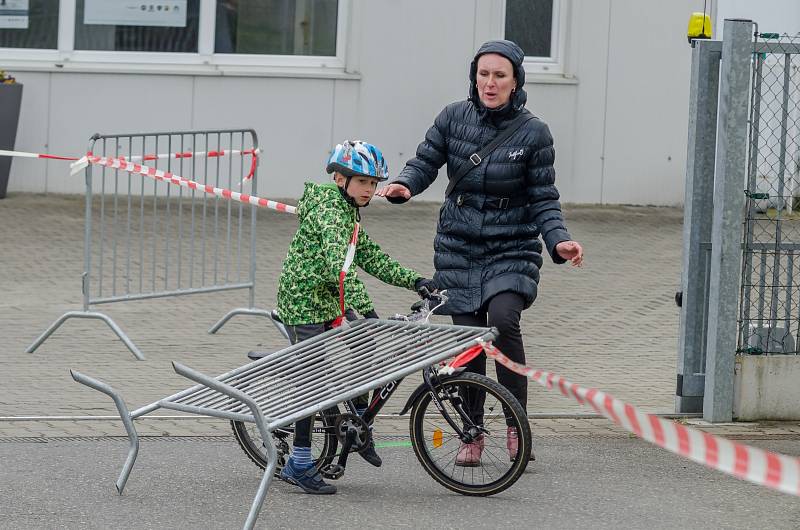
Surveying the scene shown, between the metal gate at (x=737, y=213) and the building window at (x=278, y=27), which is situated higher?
the building window at (x=278, y=27)

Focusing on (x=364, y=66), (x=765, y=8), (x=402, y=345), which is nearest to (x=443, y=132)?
(x=402, y=345)

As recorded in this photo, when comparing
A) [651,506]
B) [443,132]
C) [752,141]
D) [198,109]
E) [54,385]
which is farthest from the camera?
[198,109]

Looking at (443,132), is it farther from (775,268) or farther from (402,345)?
(775,268)

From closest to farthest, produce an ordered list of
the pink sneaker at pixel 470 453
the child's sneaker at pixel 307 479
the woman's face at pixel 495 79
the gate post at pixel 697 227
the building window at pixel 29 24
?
1. the child's sneaker at pixel 307 479
2. the pink sneaker at pixel 470 453
3. the woman's face at pixel 495 79
4. the gate post at pixel 697 227
5. the building window at pixel 29 24

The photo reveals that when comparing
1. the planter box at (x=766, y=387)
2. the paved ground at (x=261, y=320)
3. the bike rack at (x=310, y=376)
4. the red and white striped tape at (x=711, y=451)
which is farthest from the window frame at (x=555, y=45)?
the red and white striped tape at (x=711, y=451)

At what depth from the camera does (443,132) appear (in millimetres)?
6906

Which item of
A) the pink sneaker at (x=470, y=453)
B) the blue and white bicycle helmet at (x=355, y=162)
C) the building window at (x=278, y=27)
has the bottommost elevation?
the pink sneaker at (x=470, y=453)

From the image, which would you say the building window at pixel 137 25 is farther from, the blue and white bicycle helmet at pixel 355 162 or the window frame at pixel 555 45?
the blue and white bicycle helmet at pixel 355 162

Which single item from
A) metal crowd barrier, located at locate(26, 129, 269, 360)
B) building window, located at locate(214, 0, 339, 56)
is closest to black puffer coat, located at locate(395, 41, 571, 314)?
metal crowd barrier, located at locate(26, 129, 269, 360)

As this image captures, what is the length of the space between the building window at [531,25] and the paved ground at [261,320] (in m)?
2.03

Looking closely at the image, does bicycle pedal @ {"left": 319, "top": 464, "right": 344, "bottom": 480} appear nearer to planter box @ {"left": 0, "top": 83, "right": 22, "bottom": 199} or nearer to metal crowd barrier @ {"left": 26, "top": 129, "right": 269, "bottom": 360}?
metal crowd barrier @ {"left": 26, "top": 129, "right": 269, "bottom": 360}

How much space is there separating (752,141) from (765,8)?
1.74 m

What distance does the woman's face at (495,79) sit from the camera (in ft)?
21.7

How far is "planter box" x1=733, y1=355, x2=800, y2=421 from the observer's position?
7727 millimetres
